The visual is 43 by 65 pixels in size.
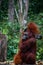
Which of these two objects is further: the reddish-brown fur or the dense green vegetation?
the dense green vegetation

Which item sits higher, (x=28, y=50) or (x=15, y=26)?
(x=28, y=50)

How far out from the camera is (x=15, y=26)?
8.41m

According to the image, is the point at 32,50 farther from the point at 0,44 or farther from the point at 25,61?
the point at 0,44

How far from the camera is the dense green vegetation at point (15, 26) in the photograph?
668 cm

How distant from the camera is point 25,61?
322cm

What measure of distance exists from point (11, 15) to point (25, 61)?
6026mm

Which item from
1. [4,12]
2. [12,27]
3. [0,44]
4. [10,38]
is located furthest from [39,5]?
[0,44]

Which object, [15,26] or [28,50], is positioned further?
[15,26]

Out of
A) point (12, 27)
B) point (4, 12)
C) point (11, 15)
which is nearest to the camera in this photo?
point (12, 27)

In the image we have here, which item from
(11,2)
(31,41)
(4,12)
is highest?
(31,41)

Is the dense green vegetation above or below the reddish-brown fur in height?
below

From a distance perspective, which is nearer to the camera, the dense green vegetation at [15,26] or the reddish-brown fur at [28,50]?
the reddish-brown fur at [28,50]

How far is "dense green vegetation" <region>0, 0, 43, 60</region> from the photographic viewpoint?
21.9 ft

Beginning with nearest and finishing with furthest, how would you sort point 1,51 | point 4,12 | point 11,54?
1. point 1,51
2. point 11,54
3. point 4,12
